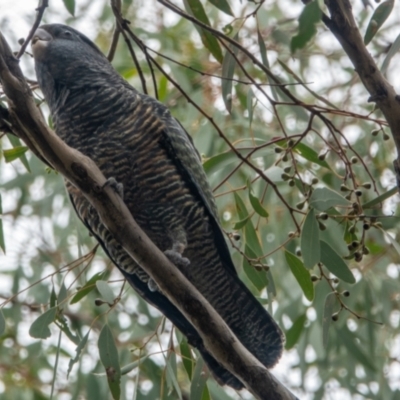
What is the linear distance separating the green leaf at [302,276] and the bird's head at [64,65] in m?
1.05

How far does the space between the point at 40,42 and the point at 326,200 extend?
4.90 feet

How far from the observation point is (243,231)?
3109 millimetres

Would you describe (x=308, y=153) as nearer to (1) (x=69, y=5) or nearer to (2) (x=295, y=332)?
(1) (x=69, y=5)

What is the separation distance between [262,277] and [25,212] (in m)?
3.24

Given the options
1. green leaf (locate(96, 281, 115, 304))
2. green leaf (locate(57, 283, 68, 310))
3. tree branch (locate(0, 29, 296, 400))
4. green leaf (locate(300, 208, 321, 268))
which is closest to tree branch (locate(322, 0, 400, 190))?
green leaf (locate(300, 208, 321, 268))

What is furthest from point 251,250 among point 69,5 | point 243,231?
point 69,5

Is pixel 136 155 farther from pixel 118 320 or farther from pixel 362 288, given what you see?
pixel 118 320

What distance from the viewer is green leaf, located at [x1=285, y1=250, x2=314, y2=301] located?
2.94 meters

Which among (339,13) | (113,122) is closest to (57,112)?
(113,122)

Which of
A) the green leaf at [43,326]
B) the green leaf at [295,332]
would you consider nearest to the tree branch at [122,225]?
the green leaf at [43,326]

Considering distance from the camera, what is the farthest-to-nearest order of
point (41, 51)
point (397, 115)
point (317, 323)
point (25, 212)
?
point (25, 212) → point (317, 323) → point (41, 51) → point (397, 115)

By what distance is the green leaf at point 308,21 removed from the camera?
8.68 feet

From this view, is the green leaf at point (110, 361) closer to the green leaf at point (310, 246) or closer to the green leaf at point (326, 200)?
the green leaf at point (310, 246)

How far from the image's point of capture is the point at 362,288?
4.27 m
